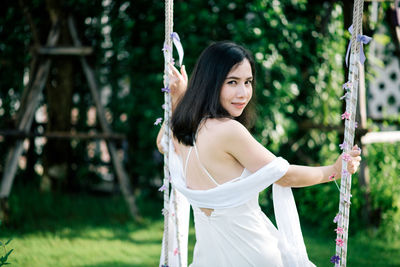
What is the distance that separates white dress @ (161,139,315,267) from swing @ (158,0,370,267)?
0.10 metres

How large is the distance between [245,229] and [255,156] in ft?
0.99

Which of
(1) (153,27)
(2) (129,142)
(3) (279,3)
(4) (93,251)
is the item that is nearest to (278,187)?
(4) (93,251)

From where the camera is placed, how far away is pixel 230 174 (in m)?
1.88

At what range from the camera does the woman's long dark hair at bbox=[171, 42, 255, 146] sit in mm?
1930

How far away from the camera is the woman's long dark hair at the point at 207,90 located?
6.33 feet

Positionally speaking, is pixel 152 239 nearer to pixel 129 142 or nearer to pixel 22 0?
pixel 129 142

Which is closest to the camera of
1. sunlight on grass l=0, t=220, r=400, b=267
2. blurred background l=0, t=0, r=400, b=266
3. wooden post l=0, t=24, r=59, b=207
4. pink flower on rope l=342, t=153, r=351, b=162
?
pink flower on rope l=342, t=153, r=351, b=162

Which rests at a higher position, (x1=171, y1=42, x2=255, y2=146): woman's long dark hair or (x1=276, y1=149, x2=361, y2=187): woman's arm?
(x1=171, y1=42, x2=255, y2=146): woman's long dark hair

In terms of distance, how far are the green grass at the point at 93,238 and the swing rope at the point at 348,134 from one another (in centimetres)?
181

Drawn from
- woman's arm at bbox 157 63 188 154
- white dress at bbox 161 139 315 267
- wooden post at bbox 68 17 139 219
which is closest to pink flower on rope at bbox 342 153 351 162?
white dress at bbox 161 139 315 267

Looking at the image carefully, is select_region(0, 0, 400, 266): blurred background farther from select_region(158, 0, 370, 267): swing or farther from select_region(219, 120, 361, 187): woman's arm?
select_region(219, 120, 361, 187): woman's arm

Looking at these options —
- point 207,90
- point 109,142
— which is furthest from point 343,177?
point 109,142

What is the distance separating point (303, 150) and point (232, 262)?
3.40m

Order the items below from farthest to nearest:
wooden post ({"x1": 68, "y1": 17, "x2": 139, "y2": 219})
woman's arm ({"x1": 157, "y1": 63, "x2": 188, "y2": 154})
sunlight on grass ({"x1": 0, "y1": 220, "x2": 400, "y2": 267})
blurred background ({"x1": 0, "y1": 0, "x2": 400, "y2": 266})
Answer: wooden post ({"x1": 68, "y1": 17, "x2": 139, "y2": 219}) → blurred background ({"x1": 0, "y1": 0, "x2": 400, "y2": 266}) → sunlight on grass ({"x1": 0, "y1": 220, "x2": 400, "y2": 267}) → woman's arm ({"x1": 157, "y1": 63, "x2": 188, "y2": 154})
